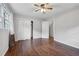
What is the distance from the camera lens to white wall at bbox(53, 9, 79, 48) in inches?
137

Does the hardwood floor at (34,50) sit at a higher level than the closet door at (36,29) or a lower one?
lower

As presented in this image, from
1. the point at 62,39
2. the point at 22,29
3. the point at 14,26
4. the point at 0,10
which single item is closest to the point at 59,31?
the point at 62,39

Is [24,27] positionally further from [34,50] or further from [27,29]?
[34,50]

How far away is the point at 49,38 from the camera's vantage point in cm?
340

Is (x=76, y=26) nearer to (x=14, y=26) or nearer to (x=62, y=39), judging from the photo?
(x=62, y=39)

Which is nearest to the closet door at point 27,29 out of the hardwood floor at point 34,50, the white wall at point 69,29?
the hardwood floor at point 34,50

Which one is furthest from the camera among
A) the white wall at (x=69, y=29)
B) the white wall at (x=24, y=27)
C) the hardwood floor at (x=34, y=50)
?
the white wall at (x=69, y=29)

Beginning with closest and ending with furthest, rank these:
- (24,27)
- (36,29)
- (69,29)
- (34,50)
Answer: (24,27) < (36,29) < (34,50) < (69,29)

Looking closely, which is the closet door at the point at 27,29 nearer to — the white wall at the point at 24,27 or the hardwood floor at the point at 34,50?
the white wall at the point at 24,27

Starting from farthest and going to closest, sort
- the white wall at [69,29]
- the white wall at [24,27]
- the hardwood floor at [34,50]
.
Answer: the white wall at [69,29]
the hardwood floor at [34,50]
the white wall at [24,27]

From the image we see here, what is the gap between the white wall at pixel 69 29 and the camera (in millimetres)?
3480

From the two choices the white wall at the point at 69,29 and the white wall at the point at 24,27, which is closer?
the white wall at the point at 24,27

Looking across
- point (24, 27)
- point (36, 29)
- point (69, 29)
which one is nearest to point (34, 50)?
point (36, 29)

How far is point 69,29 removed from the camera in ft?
11.8
